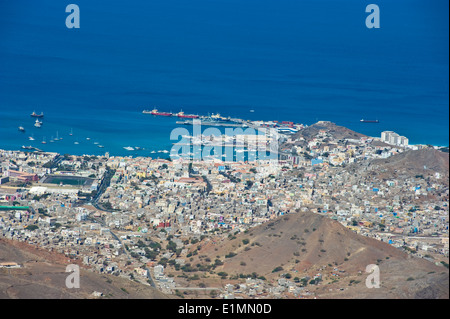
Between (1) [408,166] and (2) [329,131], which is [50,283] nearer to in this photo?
(1) [408,166]

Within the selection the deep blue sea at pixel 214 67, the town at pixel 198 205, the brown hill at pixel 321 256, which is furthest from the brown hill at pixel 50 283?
the deep blue sea at pixel 214 67

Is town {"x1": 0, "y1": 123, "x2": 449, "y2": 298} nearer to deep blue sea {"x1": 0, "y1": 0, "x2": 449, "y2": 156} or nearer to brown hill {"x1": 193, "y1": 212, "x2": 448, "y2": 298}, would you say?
brown hill {"x1": 193, "y1": 212, "x2": 448, "y2": 298}

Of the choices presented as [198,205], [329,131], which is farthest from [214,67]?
[198,205]

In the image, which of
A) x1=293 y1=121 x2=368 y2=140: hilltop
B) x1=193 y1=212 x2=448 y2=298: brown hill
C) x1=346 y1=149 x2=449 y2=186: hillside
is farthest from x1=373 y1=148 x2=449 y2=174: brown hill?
x1=193 y1=212 x2=448 y2=298: brown hill

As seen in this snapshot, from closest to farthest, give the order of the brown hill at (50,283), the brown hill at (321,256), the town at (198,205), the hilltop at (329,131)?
1. the brown hill at (50,283)
2. the brown hill at (321,256)
3. the town at (198,205)
4. the hilltop at (329,131)

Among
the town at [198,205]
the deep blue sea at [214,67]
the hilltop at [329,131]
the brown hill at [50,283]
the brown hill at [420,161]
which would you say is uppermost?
the deep blue sea at [214,67]

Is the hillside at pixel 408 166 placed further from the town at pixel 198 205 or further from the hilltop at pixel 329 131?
the hilltop at pixel 329 131
